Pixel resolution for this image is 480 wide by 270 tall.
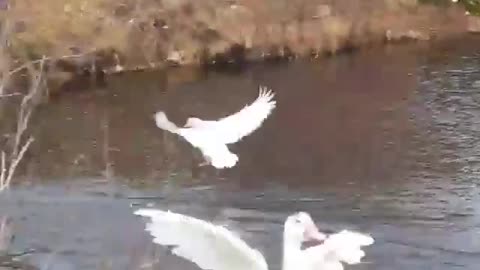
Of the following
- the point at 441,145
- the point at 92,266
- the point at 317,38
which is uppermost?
the point at 317,38

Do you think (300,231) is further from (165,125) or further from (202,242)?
(165,125)

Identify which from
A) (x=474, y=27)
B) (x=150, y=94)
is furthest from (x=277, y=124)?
(x=474, y=27)

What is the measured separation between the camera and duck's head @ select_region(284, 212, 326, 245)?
433 centimetres

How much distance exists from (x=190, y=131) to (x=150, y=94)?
3357mm

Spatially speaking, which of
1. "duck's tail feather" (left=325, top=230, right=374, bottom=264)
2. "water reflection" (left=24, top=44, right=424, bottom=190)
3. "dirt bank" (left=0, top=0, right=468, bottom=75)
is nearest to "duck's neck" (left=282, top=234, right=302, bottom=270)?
"duck's tail feather" (left=325, top=230, right=374, bottom=264)

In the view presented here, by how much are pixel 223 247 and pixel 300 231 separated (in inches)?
15.8

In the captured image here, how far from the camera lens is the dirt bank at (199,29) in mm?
9391

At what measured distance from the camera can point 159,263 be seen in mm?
5270

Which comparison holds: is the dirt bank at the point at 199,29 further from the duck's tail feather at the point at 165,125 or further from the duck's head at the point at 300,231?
the duck's head at the point at 300,231

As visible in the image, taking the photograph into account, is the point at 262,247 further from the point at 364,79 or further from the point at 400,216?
the point at 364,79

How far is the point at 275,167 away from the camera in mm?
7133

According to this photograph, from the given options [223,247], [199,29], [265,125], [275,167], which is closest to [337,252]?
[223,247]

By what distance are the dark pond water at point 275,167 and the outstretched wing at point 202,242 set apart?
1.08 m

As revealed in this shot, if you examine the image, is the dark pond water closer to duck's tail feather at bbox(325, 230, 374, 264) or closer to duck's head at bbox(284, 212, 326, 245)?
duck's head at bbox(284, 212, 326, 245)
